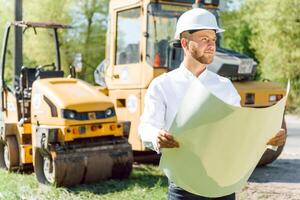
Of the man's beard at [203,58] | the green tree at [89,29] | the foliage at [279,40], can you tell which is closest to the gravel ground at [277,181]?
the man's beard at [203,58]

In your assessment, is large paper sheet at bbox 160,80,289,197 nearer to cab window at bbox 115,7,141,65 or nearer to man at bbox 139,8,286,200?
man at bbox 139,8,286,200

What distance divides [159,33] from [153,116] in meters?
5.52

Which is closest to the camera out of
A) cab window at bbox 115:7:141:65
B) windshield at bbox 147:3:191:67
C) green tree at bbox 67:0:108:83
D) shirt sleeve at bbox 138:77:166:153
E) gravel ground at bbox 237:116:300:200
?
shirt sleeve at bbox 138:77:166:153

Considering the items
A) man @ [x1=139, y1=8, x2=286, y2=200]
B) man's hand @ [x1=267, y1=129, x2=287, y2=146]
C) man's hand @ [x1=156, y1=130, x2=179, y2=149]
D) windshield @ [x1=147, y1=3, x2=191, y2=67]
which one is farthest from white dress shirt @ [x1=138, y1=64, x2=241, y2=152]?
windshield @ [x1=147, y1=3, x2=191, y2=67]

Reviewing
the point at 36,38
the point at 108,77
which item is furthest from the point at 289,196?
the point at 36,38

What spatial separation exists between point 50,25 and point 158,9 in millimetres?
1506

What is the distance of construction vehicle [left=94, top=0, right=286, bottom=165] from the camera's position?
26.5 feet

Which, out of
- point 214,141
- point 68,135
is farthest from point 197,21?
point 68,135

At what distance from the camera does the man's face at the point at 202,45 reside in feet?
8.98

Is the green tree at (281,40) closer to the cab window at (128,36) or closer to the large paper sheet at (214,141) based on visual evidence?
the cab window at (128,36)

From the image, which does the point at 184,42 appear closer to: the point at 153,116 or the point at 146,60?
the point at 153,116

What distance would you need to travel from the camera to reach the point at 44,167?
7094mm

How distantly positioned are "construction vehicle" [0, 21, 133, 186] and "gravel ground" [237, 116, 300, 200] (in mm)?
1524

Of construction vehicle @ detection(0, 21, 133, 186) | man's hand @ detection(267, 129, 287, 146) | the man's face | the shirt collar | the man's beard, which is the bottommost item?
construction vehicle @ detection(0, 21, 133, 186)
